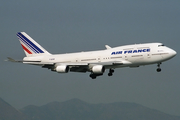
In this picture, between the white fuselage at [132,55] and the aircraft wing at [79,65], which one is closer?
the white fuselage at [132,55]

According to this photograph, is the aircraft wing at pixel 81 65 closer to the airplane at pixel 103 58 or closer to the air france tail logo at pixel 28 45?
the airplane at pixel 103 58

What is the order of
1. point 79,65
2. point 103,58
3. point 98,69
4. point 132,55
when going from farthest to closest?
1. point 79,65
2. point 103,58
3. point 98,69
4. point 132,55

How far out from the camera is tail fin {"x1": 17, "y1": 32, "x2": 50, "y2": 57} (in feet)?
288

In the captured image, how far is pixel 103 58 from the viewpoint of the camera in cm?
7500

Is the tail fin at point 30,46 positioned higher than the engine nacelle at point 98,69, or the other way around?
the tail fin at point 30,46

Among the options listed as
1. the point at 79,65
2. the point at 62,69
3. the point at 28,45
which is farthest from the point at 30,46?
the point at 79,65

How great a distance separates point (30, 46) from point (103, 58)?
22.7 meters

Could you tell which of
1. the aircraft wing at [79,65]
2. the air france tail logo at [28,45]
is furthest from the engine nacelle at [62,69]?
the air france tail logo at [28,45]

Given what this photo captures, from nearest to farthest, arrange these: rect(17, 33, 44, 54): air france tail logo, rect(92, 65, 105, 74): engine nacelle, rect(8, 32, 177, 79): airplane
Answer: rect(8, 32, 177, 79): airplane → rect(92, 65, 105, 74): engine nacelle → rect(17, 33, 44, 54): air france tail logo

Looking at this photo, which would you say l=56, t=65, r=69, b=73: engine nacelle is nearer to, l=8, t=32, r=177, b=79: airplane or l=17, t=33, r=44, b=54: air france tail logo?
l=8, t=32, r=177, b=79: airplane

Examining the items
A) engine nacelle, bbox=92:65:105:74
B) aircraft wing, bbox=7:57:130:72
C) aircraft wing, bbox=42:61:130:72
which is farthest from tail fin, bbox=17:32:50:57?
engine nacelle, bbox=92:65:105:74

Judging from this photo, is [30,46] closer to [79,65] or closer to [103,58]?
[79,65]

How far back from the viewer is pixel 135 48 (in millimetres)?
71688

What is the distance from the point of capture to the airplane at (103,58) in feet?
231
